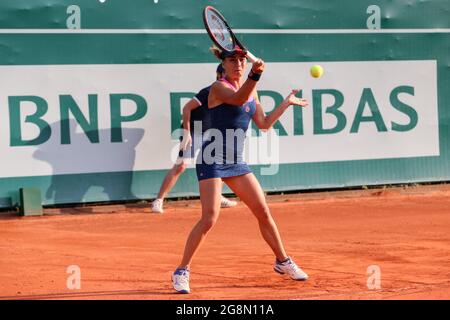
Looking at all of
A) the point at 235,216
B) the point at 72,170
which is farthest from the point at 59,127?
the point at 235,216

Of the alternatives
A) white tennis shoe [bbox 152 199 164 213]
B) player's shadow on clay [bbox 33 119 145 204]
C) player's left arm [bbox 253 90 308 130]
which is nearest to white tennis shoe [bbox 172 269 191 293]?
player's left arm [bbox 253 90 308 130]

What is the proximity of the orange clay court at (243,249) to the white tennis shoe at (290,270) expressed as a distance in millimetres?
69

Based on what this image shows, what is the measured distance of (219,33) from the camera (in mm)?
6793

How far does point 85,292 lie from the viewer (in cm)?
618

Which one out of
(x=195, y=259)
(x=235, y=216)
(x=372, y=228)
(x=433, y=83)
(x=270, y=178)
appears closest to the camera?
(x=195, y=259)

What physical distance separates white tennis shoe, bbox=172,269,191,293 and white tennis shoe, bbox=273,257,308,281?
0.69 metres

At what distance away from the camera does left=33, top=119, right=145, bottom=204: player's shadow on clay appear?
10492mm

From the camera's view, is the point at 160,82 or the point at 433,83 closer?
the point at 160,82

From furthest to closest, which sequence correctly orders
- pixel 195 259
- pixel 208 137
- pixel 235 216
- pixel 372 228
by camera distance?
pixel 235 216 < pixel 372 228 < pixel 195 259 < pixel 208 137

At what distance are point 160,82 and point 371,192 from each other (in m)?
3.22

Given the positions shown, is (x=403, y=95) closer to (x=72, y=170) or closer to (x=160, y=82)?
(x=160, y=82)

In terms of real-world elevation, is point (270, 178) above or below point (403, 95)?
below

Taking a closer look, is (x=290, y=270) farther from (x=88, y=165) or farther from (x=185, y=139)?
(x=88, y=165)

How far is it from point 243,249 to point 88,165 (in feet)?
10.3
